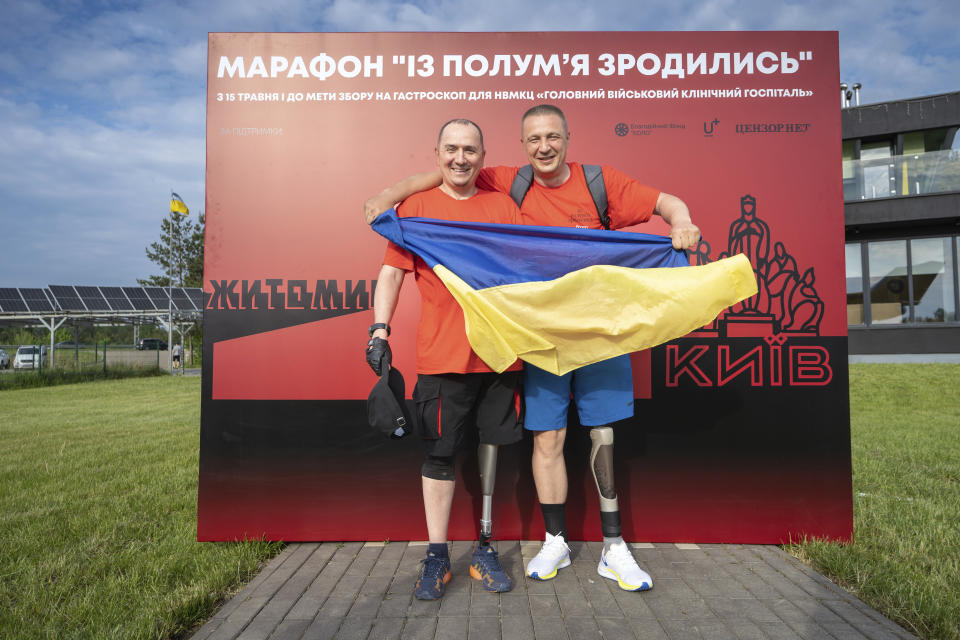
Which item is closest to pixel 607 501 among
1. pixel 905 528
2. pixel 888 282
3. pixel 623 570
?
pixel 623 570

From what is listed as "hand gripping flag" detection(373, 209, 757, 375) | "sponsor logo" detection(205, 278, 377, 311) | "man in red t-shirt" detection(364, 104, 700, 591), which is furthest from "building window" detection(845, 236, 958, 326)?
"sponsor logo" detection(205, 278, 377, 311)

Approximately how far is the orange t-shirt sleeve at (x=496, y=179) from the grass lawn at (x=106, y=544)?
8.10 ft

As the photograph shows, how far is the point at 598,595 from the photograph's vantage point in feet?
8.36

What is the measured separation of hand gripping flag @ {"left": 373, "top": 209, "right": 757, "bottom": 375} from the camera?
254 cm

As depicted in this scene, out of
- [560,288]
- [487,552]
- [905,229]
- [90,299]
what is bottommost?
[487,552]

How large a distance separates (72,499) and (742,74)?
5645mm

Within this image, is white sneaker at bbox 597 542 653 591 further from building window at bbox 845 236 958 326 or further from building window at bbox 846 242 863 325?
building window at bbox 846 242 863 325

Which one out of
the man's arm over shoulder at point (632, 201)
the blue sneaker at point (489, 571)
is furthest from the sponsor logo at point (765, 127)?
the blue sneaker at point (489, 571)

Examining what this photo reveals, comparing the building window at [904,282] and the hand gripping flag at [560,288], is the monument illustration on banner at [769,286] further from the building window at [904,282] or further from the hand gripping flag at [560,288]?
the building window at [904,282]

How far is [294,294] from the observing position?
3275 mm

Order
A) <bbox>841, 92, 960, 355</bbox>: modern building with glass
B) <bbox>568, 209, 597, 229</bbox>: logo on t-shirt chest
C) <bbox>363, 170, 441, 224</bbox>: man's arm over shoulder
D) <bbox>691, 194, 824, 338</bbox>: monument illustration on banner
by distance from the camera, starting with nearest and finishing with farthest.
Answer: <bbox>363, 170, 441, 224</bbox>: man's arm over shoulder → <bbox>568, 209, 597, 229</bbox>: logo on t-shirt chest → <bbox>691, 194, 824, 338</bbox>: monument illustration on banner → <bbox>841, 92, 960, 355</bbox>: modern building with glass

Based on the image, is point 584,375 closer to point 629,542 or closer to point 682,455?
point 682,455

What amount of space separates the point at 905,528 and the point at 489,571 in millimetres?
2766

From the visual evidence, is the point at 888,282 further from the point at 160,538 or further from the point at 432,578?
the point at 160,538
